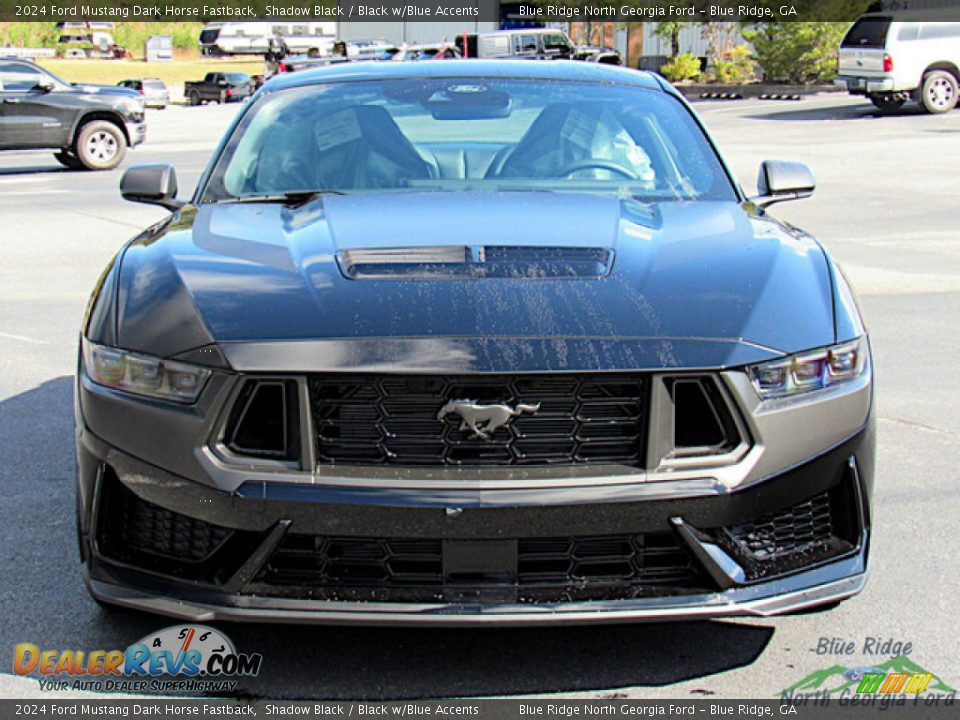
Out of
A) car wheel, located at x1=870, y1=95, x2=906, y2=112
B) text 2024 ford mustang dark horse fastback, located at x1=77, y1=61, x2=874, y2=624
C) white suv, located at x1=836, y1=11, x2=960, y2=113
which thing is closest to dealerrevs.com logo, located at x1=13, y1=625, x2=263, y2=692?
text 2024 ford mustang dark horse fastback, located at x1=77, y1=61, x2=874, y2=624

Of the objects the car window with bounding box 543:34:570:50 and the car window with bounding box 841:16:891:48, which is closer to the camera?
the car window with bounding box 841:16:891:48

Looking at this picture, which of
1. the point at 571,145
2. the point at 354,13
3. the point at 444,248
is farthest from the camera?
the point at 354,13

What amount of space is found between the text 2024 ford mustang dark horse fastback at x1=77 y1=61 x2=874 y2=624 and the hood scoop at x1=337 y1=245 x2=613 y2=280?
1 cm

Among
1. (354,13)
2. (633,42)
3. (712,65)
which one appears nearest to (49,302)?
(712,65)

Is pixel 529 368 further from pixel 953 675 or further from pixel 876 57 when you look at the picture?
pixel 876 57

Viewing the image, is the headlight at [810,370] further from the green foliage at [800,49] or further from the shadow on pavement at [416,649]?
the green foliage at [800,49]

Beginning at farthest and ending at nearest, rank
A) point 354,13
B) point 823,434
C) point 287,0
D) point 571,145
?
point 287,0
point 354,13
point 571,145
point 823,434

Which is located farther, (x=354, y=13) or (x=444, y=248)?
(x=354, y=13)

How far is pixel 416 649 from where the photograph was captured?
3582 millimetres

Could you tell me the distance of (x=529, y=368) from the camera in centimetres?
308

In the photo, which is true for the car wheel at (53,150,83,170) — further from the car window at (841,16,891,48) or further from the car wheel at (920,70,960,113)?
the car wheel at (920,70,960,113)

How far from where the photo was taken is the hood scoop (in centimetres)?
349

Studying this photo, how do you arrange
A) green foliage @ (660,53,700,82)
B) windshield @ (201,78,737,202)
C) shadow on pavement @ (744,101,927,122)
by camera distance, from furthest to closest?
green foliage @ (660,53,700,82)
shadow on pavement @ (744,101,927,122)
windshield @ (201,78,737,202)

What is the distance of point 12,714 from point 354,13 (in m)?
62.1
